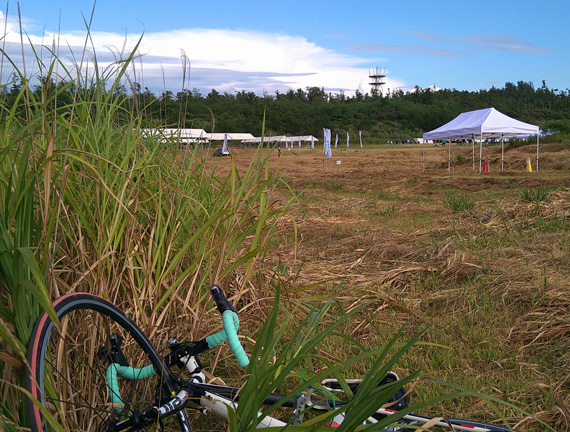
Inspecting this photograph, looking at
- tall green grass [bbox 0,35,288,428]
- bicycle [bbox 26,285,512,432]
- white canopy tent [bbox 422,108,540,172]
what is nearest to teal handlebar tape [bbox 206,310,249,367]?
bicycle [bbox 26,285,512,432]

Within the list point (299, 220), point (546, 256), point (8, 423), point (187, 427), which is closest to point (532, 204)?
point (546, 256)

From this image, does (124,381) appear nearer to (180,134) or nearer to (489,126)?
(180,134)

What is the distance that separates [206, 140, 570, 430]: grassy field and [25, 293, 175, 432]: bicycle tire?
0.92m

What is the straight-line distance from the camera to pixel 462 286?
13.0 feet

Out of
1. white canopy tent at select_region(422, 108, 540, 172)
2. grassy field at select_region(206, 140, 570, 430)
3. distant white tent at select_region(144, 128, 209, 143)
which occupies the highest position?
white canopy tent at select_region(422, 108, 540, 172)

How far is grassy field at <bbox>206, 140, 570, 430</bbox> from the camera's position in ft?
8.54

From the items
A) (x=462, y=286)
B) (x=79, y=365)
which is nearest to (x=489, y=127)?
(x=462, y=286)

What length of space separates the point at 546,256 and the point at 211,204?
→ 328 cm

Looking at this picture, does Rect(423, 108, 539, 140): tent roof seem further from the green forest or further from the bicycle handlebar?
the green forest

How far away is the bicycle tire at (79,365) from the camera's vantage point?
1277 millimetres

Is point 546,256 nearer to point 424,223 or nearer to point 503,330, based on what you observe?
point 503,330

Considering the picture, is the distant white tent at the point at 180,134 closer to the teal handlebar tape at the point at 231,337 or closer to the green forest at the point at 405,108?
the teal handlebar tape at the point at 231,337

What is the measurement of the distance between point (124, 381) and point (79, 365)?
0.66ft

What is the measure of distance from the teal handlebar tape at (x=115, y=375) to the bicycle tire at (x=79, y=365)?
0.07 ft
